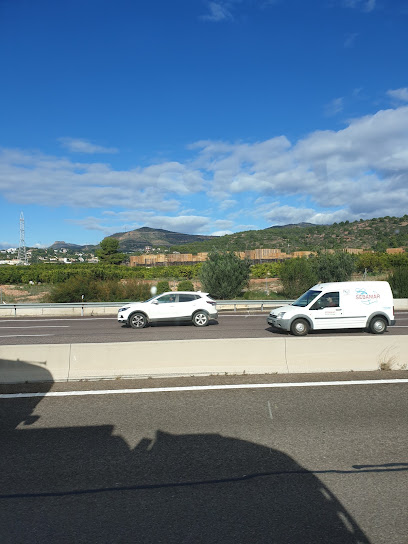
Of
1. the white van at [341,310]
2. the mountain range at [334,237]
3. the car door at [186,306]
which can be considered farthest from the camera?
the mountain range at [334,237]

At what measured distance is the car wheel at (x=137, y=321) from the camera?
1966 centimetres

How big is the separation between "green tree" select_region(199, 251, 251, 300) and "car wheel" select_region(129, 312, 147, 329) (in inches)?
596

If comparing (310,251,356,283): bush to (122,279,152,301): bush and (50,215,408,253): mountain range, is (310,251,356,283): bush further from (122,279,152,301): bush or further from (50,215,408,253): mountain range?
(50,215,408,253): mountain range

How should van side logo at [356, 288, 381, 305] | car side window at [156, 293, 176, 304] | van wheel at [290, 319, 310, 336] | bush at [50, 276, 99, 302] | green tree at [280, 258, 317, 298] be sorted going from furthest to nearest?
green tree at [280, 258, 317, 298], bush at [50, 276, 99, 302], car side window at [156, 293, 176, 304], van side logo at [356, 288, 381, 305], van wheel at [290, 319, 310, 336]

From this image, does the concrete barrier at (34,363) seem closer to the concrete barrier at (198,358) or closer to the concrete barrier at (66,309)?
the concrete barrier at (198,358)

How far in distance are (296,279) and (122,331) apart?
18.5m

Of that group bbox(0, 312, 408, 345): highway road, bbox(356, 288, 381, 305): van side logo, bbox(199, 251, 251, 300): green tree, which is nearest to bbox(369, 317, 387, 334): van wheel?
bbox(0, 312, 408, 345): highway road

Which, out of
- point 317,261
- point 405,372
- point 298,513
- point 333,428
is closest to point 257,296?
point 317,261

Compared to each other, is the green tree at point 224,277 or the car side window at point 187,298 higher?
the green tree at point 224,277

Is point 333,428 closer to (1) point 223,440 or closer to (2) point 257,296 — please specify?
(1) point 223,440

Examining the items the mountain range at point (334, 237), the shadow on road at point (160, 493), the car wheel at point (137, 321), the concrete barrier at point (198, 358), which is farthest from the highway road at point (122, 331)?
the mountain range at point (334, 237)

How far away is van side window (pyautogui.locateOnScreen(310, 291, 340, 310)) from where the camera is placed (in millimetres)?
16250

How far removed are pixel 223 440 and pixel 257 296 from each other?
28.4 m

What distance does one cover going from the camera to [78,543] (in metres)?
3.75
